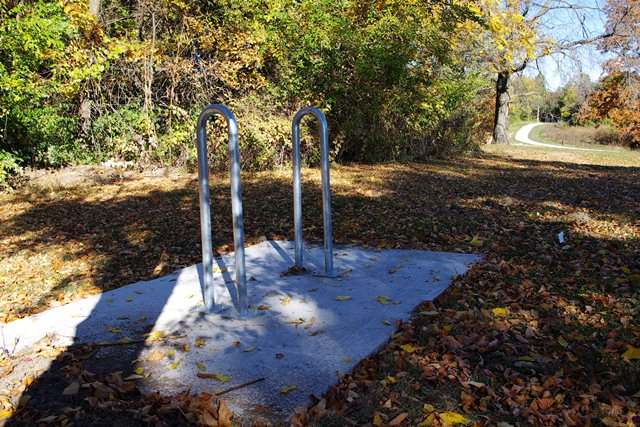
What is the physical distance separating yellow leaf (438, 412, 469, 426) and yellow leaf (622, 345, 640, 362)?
1.21 meters

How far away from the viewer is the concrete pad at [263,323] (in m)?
2.80

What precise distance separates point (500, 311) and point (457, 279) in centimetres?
64

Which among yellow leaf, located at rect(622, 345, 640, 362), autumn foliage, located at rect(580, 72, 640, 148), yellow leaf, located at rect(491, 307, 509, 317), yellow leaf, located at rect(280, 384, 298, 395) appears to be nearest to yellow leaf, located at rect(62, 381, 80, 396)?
yellow leaf, located at rect(280, 384, 298, 395)

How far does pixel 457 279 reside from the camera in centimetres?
441

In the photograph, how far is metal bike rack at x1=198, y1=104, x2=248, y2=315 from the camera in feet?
11.1

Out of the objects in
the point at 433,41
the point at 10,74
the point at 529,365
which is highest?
the point at 433,41

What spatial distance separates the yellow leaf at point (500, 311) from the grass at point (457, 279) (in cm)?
1

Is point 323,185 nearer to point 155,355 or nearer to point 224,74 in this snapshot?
point 155,355

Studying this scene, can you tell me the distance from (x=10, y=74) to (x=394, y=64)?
7.38 metres

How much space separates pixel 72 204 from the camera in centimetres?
849

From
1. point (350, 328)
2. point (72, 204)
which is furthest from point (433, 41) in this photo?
point (350, 328)

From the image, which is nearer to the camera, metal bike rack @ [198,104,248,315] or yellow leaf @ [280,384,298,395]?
yellow leaf @ [280,384,298,395]

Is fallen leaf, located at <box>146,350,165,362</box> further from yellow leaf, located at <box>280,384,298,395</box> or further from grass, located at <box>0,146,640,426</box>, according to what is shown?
grass, located at <box>0,146,640,426</box>

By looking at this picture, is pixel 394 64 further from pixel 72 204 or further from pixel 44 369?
pixel 44 369
